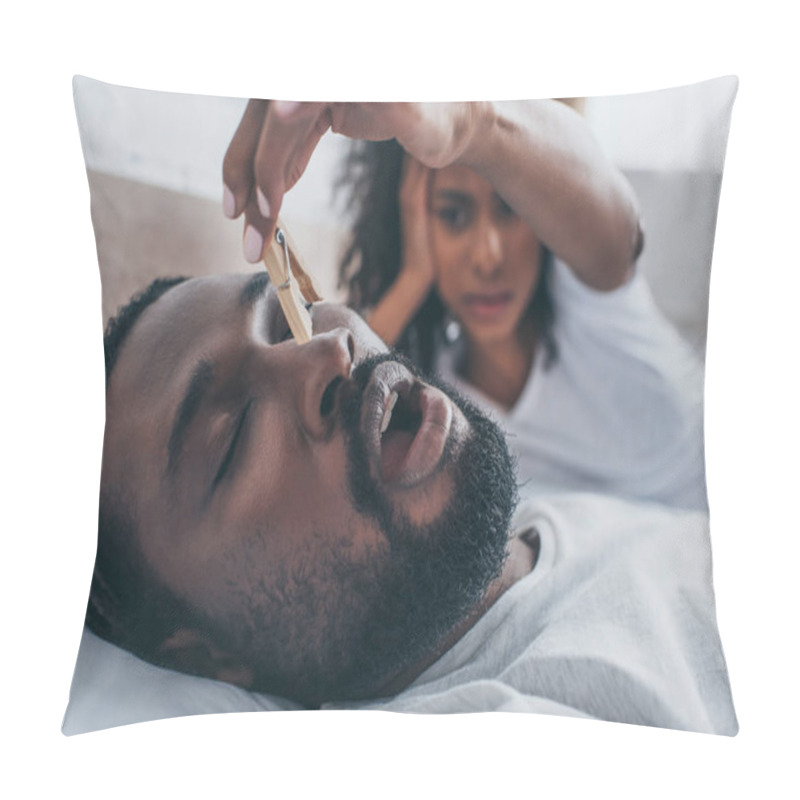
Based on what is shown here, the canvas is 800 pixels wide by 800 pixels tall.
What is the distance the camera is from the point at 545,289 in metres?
1.96

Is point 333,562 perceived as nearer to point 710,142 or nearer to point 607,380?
point 607,380

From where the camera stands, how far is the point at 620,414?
6.31ft

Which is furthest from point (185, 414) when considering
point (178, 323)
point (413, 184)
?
point (413, 184)

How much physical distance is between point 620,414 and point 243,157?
31.0 inches

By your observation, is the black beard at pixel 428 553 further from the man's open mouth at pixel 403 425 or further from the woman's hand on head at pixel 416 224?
the woman's hand on head at pixel 416 224

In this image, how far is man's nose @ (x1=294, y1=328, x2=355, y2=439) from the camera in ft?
Answer: 6.21

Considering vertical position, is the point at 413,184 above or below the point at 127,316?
above

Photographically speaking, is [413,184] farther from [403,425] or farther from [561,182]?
[403,425]

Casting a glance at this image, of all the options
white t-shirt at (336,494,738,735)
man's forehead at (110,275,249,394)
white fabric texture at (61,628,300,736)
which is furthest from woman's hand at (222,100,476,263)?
white fabric texture at (61,628,300,736)

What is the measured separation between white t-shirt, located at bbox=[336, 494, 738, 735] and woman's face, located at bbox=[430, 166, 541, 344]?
0.34 m

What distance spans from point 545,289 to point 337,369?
392 mm

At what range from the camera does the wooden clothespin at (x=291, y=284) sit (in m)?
1.93

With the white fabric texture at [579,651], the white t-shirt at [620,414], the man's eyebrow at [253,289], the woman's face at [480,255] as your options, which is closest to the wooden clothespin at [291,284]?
the man's eyebrow at [253,289]

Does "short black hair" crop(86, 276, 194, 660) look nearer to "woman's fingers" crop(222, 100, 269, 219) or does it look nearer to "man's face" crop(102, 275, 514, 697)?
"man's face" crop(102, 275, 514, 697)
